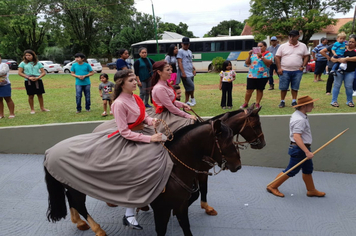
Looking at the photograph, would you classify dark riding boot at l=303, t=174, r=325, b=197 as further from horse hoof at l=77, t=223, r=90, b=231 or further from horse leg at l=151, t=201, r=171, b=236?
horse hoof at l=77, t=223, r=90, b=231

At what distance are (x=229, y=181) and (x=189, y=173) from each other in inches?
107

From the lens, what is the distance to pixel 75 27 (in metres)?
31.6

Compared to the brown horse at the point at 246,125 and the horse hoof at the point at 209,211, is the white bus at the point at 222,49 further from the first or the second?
the horse hoof at the point at 209,211

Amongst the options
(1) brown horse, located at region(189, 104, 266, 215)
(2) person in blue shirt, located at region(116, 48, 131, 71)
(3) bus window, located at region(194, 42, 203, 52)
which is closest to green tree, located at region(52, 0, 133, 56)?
(3) bus window, located at region(194, 42, 203, 52)

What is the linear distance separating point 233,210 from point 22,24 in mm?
36660

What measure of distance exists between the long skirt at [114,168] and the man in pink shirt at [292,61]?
18.1 ft

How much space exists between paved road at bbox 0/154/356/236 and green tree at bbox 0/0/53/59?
26986 millimetres

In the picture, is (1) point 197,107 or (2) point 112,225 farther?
(1) point 197,107

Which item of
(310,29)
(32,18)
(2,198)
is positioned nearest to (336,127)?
(2,198)

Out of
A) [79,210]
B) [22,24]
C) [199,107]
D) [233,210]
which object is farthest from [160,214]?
[22,24]

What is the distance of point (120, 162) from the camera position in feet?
9.84

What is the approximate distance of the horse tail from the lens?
11.5 ft

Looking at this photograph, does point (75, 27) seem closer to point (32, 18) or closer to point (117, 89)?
point (32, 18)

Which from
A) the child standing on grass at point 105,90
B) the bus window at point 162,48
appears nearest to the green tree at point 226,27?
the bus window at point 162,48
